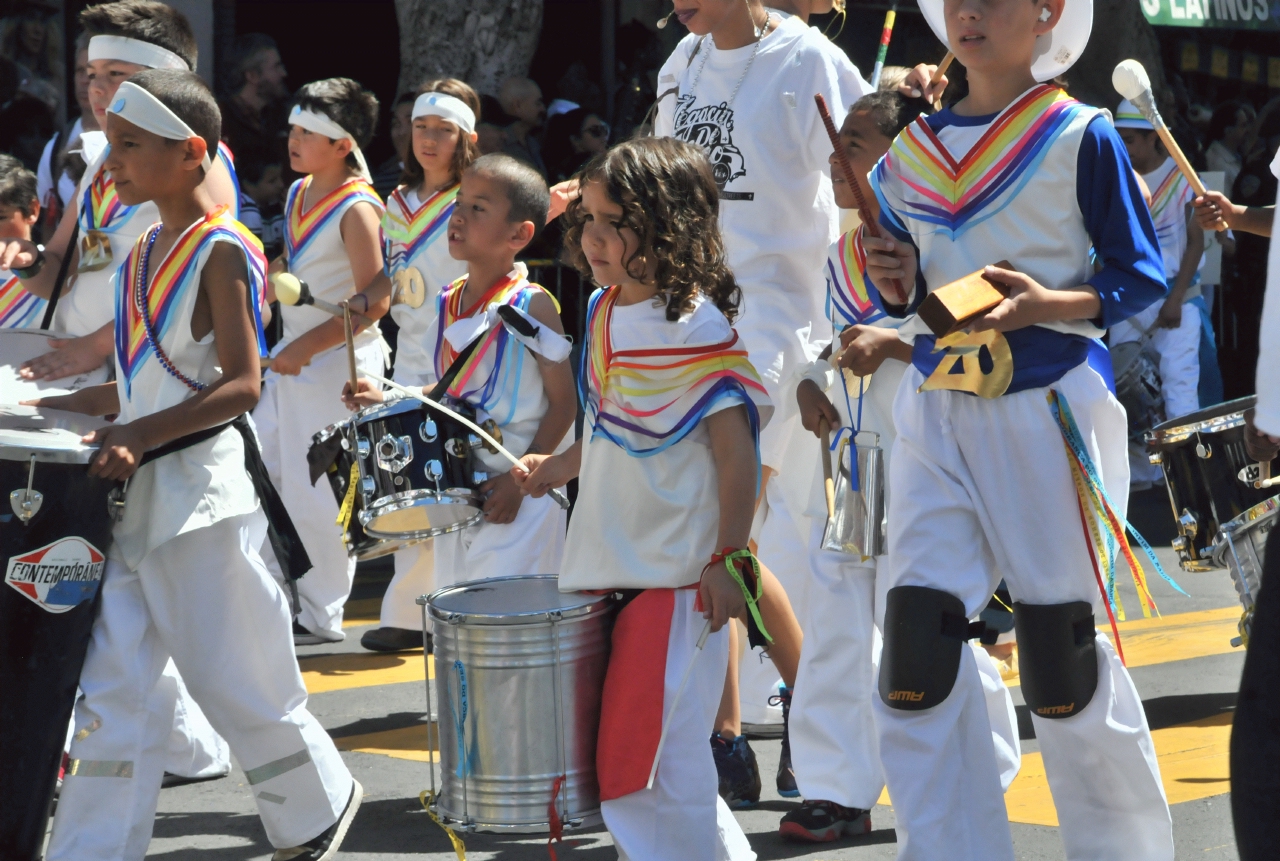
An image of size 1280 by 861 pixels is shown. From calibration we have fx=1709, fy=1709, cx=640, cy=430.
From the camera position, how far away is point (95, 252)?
5.32 meters

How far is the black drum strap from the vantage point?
530 cm

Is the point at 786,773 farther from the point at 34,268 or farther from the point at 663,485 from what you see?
the point at 34,268

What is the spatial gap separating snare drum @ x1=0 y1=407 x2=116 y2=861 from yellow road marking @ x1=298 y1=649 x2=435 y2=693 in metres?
2.43

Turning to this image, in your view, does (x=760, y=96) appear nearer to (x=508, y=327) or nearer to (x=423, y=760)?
(x=508, y=327)

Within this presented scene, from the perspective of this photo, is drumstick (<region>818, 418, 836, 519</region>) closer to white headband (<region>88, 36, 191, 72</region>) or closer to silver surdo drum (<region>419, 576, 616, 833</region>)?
silver surdo drum (<region>419, 576, 616, 833</region>)

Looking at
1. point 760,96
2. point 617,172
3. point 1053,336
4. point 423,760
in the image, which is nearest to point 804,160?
point 760,96

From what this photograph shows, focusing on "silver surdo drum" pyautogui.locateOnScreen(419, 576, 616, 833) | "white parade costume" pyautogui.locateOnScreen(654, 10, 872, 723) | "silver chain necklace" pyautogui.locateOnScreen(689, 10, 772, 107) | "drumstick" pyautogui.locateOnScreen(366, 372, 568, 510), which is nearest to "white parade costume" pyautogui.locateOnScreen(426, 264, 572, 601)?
"drumstick" pyautogui.locateOnScreen(366, 372, 568, 510)

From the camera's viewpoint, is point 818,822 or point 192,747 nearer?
point 818,822

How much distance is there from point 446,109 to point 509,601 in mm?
3857

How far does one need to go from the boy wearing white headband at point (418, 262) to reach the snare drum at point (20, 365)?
1.96 meters

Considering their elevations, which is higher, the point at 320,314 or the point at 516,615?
the point at 320,314

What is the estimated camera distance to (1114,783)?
144 inches

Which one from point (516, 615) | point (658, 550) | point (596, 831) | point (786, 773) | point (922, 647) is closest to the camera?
point (922, 647)

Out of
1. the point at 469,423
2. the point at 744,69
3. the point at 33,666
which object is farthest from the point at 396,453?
the point at 744,69
